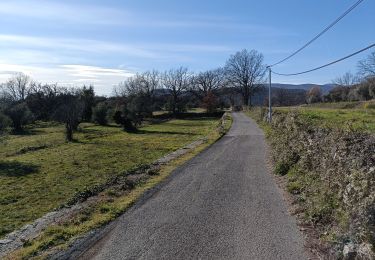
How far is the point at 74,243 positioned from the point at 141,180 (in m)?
6.88

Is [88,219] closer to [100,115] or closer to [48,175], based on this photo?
[48,175]

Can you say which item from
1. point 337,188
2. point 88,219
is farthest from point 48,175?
point 337,188

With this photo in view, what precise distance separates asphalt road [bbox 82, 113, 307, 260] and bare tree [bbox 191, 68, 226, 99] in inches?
4386

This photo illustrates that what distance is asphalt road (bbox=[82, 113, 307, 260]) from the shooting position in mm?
7730

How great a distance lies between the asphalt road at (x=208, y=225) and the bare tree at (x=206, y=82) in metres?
111

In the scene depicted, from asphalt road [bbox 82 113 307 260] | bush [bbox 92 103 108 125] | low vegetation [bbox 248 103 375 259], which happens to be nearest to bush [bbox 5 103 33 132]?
bush [bbox 92 103 108 125]

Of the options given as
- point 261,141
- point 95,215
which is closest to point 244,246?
point 95,215

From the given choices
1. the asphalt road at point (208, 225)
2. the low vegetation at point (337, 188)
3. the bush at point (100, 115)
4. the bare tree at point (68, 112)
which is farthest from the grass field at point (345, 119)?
the bush at point (100, 115)

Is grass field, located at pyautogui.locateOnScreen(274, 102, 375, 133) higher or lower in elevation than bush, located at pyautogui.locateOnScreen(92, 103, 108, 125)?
higher

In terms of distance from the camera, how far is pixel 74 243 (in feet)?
27.6

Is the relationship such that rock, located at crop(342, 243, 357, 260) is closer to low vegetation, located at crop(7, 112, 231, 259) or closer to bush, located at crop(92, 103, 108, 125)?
low vegetation, located at crop(7, 112, 231, 259)

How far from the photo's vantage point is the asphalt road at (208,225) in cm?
773

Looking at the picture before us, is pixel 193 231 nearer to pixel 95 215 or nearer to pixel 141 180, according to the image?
pixel 95 215

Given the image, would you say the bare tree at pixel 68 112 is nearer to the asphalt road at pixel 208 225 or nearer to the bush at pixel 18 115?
the bush at pixel 18 115
